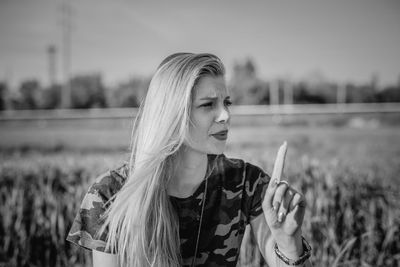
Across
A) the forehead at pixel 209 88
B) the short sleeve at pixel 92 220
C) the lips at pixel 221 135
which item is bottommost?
the short sleeve at pixel 92 220

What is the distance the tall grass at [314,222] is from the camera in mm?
2333

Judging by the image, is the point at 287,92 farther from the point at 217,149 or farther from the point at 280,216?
the point at 280,216

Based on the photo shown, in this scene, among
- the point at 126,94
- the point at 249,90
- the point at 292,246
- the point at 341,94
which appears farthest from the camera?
the point at 249,90

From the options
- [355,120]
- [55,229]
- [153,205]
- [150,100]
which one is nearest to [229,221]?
[153,205]

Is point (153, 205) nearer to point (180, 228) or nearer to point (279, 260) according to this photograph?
point (180, 228)

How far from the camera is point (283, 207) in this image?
3.92 feet

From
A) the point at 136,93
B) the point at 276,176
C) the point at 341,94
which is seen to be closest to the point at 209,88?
the point at 276,176

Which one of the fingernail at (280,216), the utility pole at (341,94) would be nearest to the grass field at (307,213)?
the fingernail at (280,216)

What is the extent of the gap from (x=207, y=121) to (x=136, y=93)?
18914mm

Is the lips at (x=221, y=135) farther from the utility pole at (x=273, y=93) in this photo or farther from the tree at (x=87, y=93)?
the utility pole at (x=273, y=93)

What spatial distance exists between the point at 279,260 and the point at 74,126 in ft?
20.6

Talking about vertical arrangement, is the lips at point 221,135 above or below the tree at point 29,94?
below

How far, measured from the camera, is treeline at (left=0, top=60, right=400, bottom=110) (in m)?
20.1

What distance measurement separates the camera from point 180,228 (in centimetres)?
153
